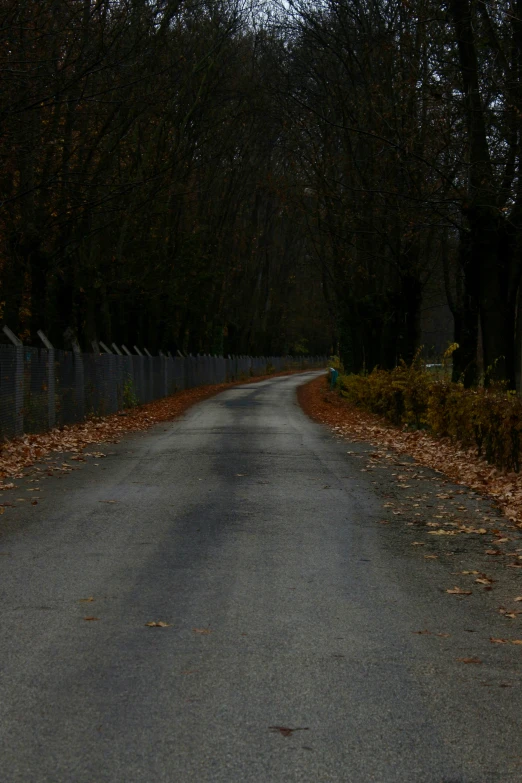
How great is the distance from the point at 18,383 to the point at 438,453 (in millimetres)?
7911

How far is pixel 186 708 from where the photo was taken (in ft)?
16.0

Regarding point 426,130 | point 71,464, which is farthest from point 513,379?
point 71,464

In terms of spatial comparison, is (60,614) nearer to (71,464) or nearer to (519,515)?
(519,515)

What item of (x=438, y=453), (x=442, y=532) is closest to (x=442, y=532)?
(x=442, y=532)

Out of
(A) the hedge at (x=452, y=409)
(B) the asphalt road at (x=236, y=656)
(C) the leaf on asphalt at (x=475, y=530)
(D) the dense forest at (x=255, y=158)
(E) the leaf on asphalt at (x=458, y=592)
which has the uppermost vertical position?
(D) the dense forest at (x=255, y=158)

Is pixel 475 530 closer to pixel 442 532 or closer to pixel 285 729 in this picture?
pixel 442 532

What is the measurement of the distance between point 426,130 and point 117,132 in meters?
8.94

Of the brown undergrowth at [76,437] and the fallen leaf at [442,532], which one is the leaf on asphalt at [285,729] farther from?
the brown undergrowth at [76,437]

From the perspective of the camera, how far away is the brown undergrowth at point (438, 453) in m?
12.5

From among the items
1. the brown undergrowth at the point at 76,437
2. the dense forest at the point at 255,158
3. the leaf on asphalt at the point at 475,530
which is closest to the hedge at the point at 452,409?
the dense forest at the point at 255,158

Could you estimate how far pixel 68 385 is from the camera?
77.9 ft

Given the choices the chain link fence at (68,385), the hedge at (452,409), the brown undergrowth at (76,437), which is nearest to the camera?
the hedge at (452,409)

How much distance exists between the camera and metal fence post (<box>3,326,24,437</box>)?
62.3ft

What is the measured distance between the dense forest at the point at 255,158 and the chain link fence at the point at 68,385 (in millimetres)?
1892
